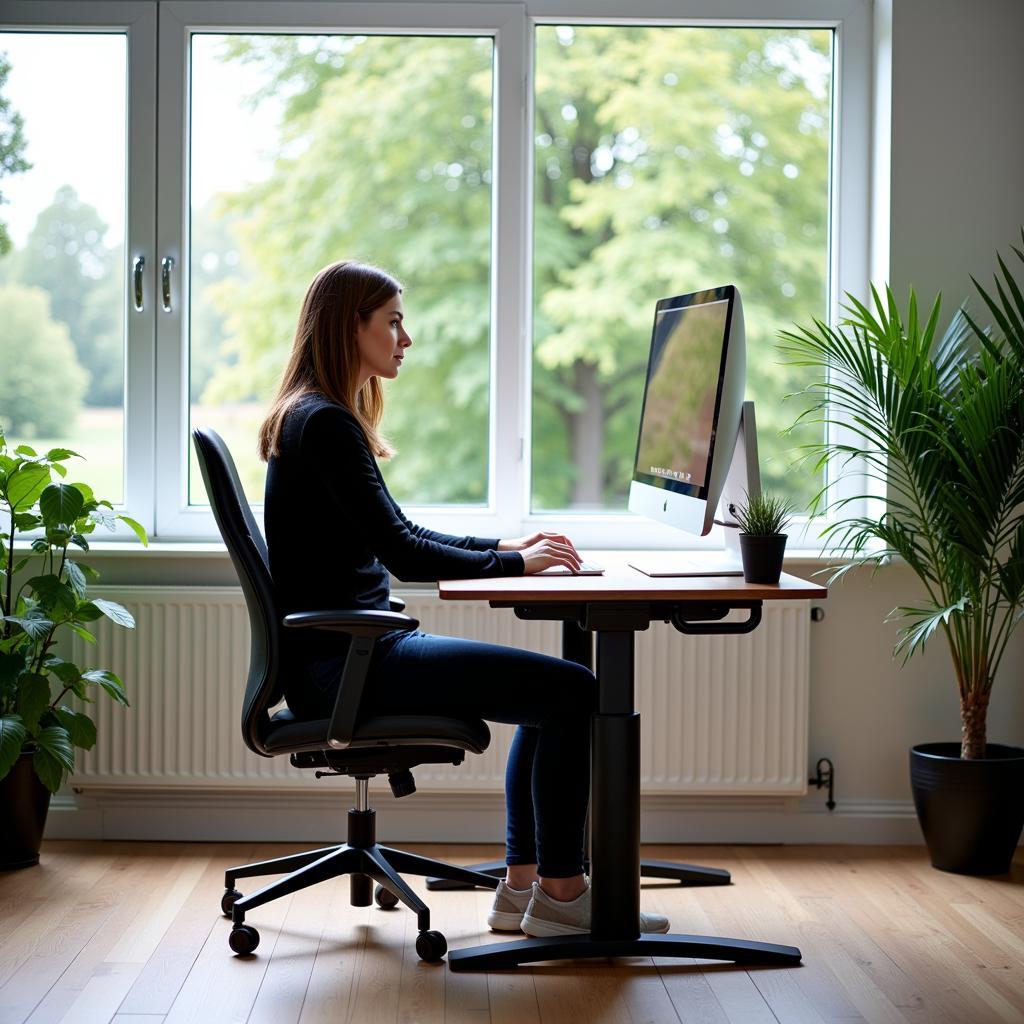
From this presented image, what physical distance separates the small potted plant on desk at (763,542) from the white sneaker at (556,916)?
0.73m

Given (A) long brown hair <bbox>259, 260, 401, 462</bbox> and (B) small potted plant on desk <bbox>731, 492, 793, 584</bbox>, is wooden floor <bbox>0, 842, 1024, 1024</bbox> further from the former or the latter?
(A) long brown hair <bbox>259, 260, 401, 462</bbox>

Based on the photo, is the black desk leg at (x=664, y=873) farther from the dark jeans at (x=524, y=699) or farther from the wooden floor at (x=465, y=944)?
the dark jeans at (x=524, y=699)

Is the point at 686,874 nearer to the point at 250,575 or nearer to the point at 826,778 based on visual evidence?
the point at 826,778

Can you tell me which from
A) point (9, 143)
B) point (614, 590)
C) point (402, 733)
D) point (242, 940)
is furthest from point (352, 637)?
point (9, 143)

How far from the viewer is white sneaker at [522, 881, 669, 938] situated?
248 cm

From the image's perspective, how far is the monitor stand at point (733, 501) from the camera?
256cm

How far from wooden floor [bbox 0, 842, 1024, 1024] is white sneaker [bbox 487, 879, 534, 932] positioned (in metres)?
0.07

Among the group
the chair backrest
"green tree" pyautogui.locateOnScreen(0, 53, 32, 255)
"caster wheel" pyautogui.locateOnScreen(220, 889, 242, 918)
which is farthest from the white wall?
"green tree" pyautogui.locateOnScreen(0, 53, 32, 255)

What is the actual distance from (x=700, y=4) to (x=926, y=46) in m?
0.62

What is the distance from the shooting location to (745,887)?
119 inches

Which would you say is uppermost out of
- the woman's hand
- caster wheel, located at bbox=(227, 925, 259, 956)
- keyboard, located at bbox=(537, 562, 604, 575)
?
the woman's hand

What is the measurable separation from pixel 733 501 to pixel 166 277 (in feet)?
5.83

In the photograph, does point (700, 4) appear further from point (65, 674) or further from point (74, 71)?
point (65, 674)

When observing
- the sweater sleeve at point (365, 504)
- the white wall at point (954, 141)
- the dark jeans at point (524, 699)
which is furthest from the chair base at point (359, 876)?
the white wall at point (954, 141)
